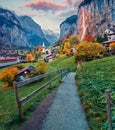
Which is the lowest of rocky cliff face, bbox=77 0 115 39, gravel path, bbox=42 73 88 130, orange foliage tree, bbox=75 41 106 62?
gravel path, bbox=42 73 88 130

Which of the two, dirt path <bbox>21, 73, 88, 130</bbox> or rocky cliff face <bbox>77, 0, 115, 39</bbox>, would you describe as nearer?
dirt path <bbox>21, 73, 88, 130</bbox>

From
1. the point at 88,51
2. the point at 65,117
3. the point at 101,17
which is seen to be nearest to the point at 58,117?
the point at 65,117

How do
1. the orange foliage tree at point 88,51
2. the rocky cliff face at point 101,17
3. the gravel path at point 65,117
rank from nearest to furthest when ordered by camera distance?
the gravel path at point 65,117
the orange foliage tree at point 88,51
the rocky cliff face at point 101,17

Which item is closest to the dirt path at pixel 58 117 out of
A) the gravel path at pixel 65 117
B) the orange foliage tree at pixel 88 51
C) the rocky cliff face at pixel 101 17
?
the gravel path at pixel 65 117

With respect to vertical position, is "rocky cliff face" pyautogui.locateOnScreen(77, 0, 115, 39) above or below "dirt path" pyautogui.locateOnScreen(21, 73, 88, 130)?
above

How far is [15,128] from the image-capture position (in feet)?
32.3

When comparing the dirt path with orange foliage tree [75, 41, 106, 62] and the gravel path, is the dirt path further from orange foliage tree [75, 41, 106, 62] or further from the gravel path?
orange foliage tree [75, 41, 106, 62]

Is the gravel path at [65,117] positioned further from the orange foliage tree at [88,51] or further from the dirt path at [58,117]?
the orange foliage tree at [88,51]

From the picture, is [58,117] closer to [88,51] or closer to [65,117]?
[65,117]

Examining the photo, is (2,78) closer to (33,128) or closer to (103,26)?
(33,128)

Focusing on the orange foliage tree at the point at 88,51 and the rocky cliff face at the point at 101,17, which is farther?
the rocky cliff face at the point at 101,17

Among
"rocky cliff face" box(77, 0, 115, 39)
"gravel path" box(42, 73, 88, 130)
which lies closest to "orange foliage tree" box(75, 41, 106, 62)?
"gravel path" box(42, 73, 88, 130)

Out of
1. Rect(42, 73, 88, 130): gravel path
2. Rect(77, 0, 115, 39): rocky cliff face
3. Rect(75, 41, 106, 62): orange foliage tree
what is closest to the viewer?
Rect(42, 73, 88, 130): gravel path

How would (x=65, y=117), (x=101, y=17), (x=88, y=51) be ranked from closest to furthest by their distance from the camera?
(x=65, y=117), (x=88, y=51), (x=101, y=17)
